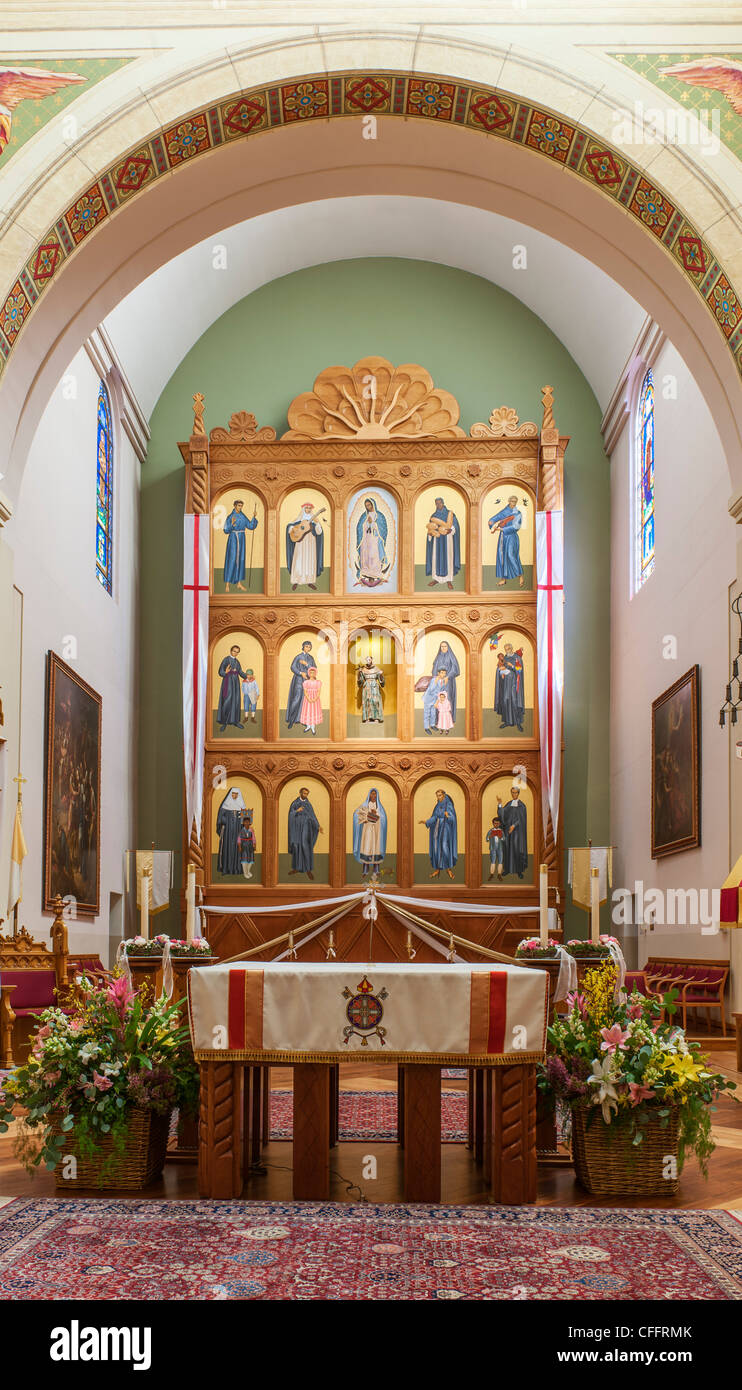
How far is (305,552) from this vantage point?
658 inches

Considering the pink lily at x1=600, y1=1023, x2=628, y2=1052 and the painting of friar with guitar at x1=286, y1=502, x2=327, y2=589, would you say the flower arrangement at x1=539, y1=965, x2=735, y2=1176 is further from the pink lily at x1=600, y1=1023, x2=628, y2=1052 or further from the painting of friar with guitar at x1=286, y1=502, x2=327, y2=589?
the painting of friar with guitar at x1=286, y1=502, x2=327, y2=589

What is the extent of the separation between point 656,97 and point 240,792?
1031 centimetres

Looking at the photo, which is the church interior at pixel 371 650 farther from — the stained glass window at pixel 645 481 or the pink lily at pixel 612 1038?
the stained glass window at pixel 645 481

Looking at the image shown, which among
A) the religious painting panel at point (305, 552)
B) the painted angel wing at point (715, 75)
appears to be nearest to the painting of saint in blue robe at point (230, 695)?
the religious painting panel at point (305, 552)

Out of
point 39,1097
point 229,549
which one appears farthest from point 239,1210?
point 229,549

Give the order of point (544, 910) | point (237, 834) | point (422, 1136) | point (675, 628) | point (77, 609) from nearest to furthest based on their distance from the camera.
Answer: point (422, 1136)
point (544, 910)
point (675, 628)
point (77, 609)
point (237, 834)

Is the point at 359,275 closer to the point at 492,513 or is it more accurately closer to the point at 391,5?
the point at 492,513

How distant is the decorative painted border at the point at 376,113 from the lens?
786 cm

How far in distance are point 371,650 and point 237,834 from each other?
2845 mm

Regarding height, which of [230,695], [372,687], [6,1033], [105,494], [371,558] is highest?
[105,494]

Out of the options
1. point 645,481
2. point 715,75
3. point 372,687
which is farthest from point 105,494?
point 715,75

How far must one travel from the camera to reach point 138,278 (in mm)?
8992

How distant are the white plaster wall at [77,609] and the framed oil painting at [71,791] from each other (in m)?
0.19

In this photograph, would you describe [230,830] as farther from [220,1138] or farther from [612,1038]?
[612,1038]
